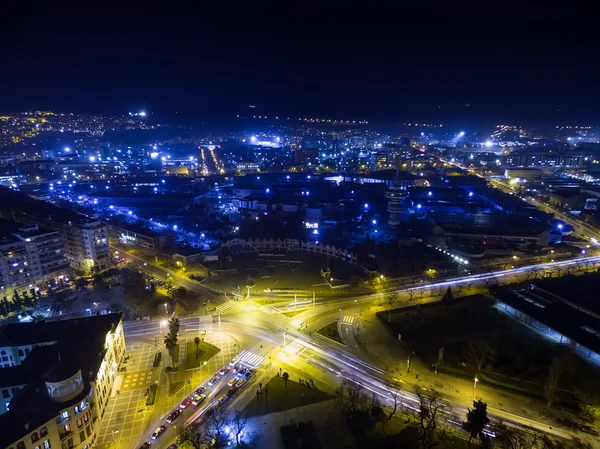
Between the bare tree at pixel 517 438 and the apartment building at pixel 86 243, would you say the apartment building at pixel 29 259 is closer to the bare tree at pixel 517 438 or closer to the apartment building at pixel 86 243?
the apartment building at pixel 86 243

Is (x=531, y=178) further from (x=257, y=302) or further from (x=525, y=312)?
(x=257, y=302)

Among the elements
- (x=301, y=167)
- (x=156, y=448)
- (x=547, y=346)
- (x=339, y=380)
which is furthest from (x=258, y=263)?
(x=301, y=167)

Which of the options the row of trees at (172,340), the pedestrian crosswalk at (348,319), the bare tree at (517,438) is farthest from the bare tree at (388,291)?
the row of trees at (172,340)

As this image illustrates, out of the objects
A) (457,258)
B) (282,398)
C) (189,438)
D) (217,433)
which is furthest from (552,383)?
(457,258)

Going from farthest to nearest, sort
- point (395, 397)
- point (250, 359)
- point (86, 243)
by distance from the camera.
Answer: point (86, 243) → point (250, 359) → point (395, 397)

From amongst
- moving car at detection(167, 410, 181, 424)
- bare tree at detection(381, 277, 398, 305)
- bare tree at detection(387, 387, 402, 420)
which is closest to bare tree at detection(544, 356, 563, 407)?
bare tree at detection(387, 387, 402, 420)

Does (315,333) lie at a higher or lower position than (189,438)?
lower

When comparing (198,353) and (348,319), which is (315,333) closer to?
(348,319)
